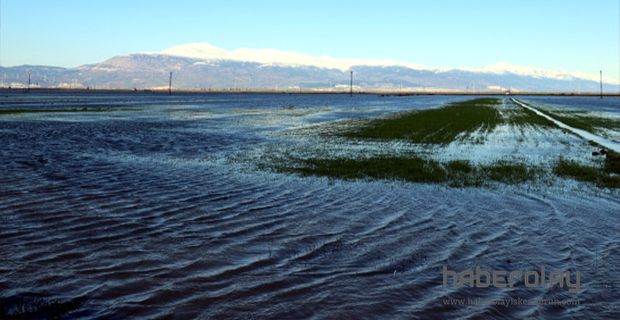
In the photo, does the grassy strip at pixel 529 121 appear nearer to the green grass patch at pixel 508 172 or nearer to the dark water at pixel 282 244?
the green grass patch at pixel 508 172

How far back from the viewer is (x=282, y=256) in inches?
387

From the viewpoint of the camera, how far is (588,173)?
2078cm

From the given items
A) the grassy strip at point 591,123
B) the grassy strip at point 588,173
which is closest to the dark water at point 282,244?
the grassy strip at point 588,173

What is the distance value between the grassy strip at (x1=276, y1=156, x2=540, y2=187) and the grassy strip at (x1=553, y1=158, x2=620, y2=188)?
1.19 meters

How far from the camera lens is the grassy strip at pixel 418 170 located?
63.1 ft

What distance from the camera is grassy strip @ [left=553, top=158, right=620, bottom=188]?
18.7 meters

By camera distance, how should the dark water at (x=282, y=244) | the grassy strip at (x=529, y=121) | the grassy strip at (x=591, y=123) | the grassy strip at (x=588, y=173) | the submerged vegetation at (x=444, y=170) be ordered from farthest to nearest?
the grassy strip at (x=529, y=121), the grassy strip at (x=591, y=123), the submerged vegetation at (x=444, y=170), the grassy strip at (x=588, y=173), the dark water at (x=282, y=244)

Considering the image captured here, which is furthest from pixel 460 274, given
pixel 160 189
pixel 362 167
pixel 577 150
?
pixel 577 150

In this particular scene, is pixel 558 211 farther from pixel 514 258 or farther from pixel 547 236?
pixel 514 258

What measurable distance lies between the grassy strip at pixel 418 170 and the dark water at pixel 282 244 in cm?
142

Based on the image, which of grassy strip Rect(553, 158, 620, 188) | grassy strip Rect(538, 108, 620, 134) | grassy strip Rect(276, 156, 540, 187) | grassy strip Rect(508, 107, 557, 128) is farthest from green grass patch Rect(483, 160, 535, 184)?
grassy strip Rect(508, 107, 557, 128)

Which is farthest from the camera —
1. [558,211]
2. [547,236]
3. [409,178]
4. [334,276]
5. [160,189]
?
[409,178]

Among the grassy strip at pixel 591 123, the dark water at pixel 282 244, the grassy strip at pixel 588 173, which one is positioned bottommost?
the dark water at pixel 282 244

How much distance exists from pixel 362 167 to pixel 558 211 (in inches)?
347
